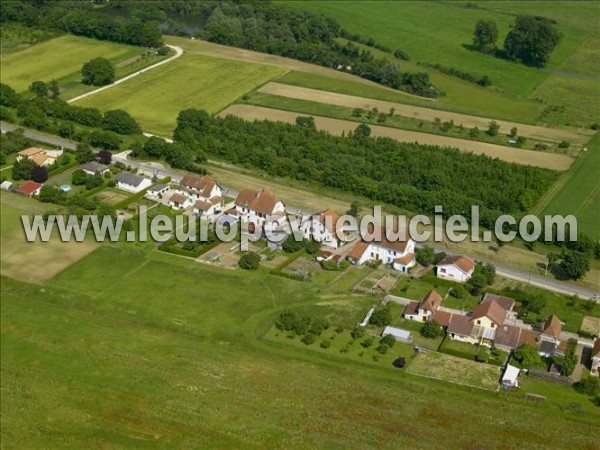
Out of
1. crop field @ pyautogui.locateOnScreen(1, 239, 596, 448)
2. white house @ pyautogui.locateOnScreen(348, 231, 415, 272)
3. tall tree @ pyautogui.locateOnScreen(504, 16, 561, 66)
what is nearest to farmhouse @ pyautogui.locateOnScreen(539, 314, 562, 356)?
crop field @ pyautogui.locateOnScreen(1, 239, 596, 448)

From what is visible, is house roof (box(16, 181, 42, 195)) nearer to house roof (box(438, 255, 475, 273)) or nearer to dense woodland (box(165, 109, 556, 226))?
dense woodland (box(165, 109, 556, 226))

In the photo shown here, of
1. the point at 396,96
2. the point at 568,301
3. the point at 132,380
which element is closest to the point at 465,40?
the point at 396,96

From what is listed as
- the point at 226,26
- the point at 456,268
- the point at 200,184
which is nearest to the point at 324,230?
the point at 456,268

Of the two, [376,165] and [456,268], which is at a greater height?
[376,165]

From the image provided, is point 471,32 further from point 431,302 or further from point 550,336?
point 550,336

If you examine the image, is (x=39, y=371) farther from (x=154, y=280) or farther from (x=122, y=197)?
(x=122, y=197)
